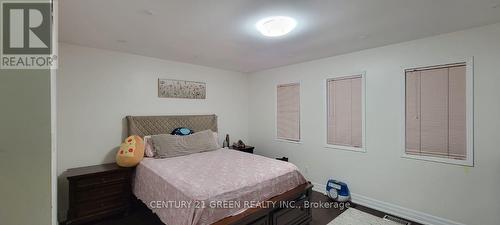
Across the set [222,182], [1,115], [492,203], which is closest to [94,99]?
[222,182]

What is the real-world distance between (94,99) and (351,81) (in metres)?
3.92

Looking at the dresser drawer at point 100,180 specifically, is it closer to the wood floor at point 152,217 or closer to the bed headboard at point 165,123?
the wood floor at point 152,217

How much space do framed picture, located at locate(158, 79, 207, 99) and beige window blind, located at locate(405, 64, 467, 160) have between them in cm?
340

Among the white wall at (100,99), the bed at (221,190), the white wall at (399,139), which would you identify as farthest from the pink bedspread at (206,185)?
the white wall at (399,139)

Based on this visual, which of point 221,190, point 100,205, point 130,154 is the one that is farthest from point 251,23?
point 100,205

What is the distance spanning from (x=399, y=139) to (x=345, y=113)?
0.84 meters

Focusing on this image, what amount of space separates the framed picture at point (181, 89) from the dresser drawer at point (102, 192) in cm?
155

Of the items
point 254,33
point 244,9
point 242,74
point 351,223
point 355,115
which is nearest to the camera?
point 244,9

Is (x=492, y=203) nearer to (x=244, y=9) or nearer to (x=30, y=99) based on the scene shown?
(x=244, y=9)

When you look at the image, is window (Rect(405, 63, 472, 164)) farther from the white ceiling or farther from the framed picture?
the framed picture

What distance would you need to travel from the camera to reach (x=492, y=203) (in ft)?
7.42

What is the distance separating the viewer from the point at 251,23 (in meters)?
2.21

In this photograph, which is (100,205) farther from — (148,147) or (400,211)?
(400,211)

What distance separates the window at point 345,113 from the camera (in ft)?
10.9
